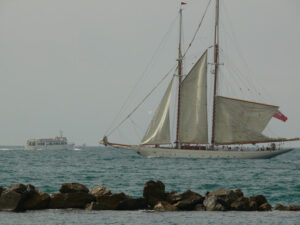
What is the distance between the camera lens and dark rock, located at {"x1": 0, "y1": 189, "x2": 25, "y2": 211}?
2566cm

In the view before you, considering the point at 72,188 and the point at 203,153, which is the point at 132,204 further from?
the point at 203,153

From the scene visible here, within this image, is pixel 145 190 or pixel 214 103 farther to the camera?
pixel 214 103

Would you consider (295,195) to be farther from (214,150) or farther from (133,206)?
(214,150)

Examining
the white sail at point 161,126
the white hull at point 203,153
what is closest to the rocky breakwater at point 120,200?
the white sail at point 161,126

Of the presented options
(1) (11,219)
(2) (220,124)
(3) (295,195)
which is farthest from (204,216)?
(2) (220,124)

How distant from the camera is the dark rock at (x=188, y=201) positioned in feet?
87.8

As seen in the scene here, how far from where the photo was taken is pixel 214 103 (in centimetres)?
8681

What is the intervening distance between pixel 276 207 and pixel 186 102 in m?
56.6

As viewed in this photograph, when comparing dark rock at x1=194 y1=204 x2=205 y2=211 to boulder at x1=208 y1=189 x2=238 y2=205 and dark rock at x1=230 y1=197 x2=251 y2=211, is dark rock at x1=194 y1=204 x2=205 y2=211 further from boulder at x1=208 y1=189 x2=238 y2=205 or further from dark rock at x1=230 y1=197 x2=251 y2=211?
dark rock at x1=230 y1=197 x2=251 y2=211

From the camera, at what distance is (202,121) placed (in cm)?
8412

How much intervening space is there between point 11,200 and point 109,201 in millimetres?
4421

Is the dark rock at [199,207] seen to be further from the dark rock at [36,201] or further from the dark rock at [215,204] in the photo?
the dark rock at [36,201]

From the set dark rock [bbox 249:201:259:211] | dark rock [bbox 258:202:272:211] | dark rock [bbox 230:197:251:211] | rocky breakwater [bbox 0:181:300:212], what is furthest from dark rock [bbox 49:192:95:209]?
Result: dark rock [bbox 258:202:272:211]

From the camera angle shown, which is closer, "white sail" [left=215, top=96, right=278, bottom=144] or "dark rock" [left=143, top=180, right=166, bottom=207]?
"dark rock" [left=143, top=180, right=166, bottom=207]
